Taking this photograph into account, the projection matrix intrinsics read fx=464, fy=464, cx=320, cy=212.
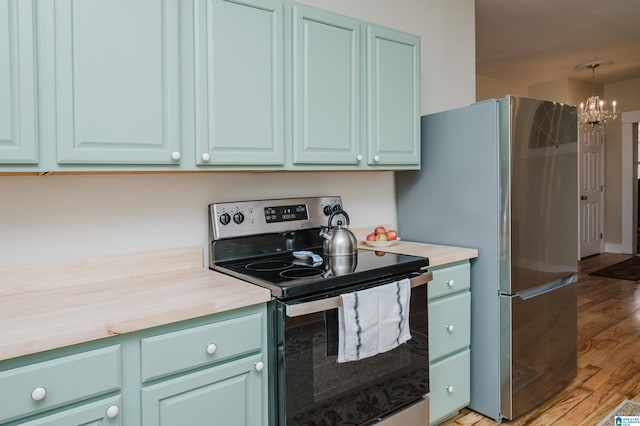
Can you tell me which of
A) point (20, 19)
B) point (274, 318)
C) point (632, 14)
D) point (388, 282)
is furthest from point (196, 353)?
point (632, 14)

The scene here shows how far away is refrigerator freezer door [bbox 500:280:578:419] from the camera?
226 centimetres

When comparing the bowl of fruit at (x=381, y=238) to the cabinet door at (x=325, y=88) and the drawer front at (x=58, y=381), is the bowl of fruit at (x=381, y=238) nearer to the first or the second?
the cabinet door at (x=325, y=88)

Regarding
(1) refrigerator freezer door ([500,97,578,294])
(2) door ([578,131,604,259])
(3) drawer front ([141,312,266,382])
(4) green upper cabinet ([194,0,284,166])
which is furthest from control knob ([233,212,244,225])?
(2) door ([578,131,604,259])

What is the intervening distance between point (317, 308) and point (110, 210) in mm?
896

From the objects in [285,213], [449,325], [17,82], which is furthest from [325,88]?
[449,325]

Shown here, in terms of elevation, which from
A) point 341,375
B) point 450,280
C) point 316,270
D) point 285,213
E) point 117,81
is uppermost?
point 117,81

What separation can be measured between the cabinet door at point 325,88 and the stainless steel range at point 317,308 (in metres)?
0.33

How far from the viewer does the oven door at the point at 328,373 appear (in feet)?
5.14

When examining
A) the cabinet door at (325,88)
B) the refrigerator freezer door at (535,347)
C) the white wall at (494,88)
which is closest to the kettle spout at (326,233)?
the cabinet door at (325,88)

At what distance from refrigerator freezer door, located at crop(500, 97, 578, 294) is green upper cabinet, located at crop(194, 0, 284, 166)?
1114 mm

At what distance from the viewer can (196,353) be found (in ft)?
4.69

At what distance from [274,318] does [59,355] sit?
2.13ft

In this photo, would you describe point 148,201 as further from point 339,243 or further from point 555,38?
point 555,38

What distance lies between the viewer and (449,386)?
7.45 ft
